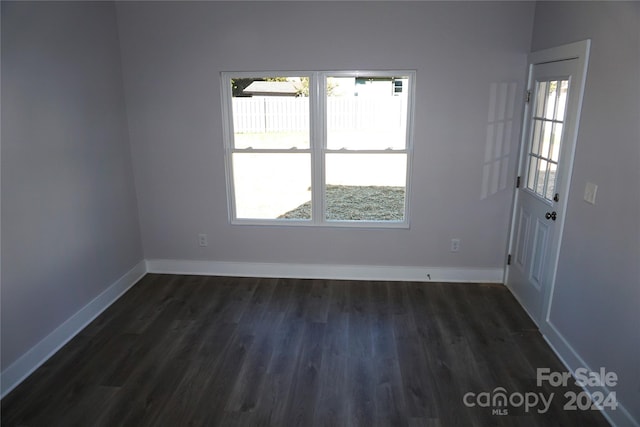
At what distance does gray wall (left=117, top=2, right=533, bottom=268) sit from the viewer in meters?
3.53

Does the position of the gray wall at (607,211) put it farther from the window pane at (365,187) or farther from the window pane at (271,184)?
the window pane at (271,184)

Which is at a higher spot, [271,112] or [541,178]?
[271,112]

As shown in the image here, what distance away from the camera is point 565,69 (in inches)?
113

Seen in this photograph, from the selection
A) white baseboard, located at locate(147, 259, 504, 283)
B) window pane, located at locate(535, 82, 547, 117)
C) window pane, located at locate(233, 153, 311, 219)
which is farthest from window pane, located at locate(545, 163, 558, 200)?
window pane, located at locate(233, 153, 311, 219)

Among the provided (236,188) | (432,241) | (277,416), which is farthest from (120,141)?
(432,241)

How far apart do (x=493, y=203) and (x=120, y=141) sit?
3.55 m

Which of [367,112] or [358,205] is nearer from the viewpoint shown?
[367,112]

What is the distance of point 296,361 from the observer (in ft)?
9.41

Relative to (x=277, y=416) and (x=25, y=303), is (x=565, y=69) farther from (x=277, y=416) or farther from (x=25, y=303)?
(x=25, y=303)

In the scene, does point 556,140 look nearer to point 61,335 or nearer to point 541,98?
point 541,98

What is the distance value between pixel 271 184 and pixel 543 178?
95.5 inches

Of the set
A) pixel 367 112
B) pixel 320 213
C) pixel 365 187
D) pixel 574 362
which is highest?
pixel 367 112

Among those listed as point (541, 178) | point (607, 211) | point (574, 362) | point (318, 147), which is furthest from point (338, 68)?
point (574, 362)

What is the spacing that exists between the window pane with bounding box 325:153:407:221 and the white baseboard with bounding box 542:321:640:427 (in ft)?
5.28
